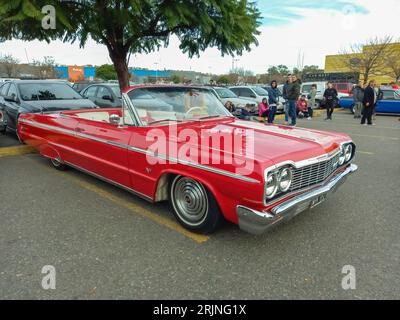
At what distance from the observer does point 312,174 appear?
9.65 feet

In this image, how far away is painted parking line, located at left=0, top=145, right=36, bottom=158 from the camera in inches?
248

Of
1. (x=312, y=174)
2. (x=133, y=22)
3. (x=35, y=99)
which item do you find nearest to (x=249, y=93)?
(x=133, y=22)

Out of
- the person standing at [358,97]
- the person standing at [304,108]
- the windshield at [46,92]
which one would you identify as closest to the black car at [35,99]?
the windshield at [46,92]

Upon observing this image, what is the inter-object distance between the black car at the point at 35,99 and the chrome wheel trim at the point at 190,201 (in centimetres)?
478

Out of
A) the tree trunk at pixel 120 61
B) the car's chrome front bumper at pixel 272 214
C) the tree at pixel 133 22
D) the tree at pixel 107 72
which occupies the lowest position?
the car's chrome front bumper at pixel 272 214

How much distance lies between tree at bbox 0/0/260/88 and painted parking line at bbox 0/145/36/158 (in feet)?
8.46

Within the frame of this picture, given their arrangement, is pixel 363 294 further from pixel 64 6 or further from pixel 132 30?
pixel 132 30

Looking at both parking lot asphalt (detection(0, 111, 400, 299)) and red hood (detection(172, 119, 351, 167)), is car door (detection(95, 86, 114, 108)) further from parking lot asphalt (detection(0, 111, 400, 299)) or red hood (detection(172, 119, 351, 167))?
red hood (detection(172, 119, 351, 167))

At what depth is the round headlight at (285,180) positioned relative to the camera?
8.61 feet

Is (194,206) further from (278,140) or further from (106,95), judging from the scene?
(106,95)

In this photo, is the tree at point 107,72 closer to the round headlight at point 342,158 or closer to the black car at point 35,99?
the black car at point 35,99

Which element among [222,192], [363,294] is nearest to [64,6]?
[222,192]
